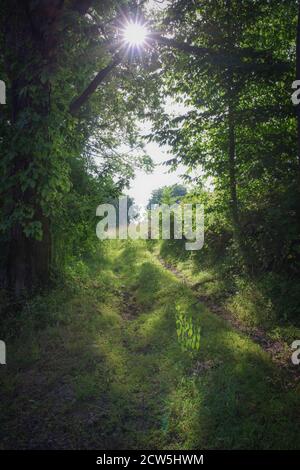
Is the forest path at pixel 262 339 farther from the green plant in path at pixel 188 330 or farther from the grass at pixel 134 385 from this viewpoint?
the green plant in path at pixel 188 330

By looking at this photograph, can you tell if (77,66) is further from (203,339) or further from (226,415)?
(226,415)

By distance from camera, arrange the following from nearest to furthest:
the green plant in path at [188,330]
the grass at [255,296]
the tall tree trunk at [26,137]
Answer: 1. the green plant in path at [188,330]
2. the tall tree trunk at [26,137]
3. the grass at [255,296]

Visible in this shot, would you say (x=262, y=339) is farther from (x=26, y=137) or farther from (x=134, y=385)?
(x=26, y=137)

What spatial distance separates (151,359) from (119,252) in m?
13.8

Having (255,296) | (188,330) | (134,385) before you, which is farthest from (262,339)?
(134,385)

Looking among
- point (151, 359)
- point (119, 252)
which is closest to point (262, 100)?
point (151, 359)

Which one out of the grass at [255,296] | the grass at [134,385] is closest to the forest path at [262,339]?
the grass at [255,296]

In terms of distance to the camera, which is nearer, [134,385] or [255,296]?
[134,385]

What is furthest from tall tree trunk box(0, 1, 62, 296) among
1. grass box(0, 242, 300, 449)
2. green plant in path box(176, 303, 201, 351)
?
green plant in path box(176, 303, 201, 351)

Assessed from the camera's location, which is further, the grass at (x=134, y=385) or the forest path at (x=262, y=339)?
the forest path at (x=262, y=339)

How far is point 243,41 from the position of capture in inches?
427

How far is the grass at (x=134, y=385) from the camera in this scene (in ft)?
15.3

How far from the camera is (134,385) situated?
19.4 ft
